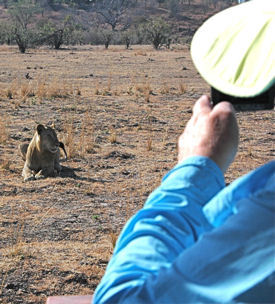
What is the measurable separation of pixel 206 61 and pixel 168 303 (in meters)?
0.43

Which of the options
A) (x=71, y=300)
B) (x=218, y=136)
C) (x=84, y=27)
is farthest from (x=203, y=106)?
(x=84, y=27)

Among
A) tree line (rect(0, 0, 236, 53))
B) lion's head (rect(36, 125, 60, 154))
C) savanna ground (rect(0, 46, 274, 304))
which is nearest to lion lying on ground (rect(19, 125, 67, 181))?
lion's head (rect(36, 125, 60, 154))

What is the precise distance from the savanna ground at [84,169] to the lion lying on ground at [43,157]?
0.16 m

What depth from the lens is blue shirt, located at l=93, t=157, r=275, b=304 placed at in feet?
3.20

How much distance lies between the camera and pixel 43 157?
7.53m

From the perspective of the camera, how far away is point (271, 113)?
1234cm

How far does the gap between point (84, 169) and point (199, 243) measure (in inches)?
280

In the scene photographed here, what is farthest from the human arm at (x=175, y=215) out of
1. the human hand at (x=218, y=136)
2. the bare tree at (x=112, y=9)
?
the bare tree at (x=112, y=9)

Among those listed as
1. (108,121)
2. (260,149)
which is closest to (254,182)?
(260,149)

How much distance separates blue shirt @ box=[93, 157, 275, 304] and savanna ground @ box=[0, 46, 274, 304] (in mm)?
3289

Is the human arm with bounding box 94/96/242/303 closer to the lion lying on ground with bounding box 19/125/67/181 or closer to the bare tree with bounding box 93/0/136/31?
the lion lying on ground with bounding box 19/125/67/181

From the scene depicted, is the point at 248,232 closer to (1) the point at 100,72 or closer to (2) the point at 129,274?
(2) the point at 129,274

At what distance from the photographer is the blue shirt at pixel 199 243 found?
98 cm

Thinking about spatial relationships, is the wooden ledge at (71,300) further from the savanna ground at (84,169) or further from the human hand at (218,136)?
the savanna ground at (84,169)
